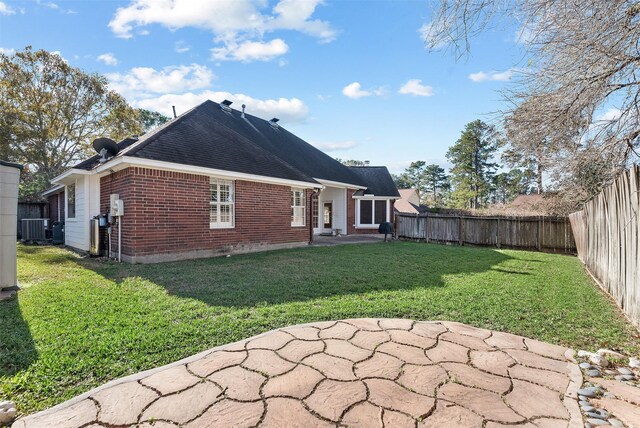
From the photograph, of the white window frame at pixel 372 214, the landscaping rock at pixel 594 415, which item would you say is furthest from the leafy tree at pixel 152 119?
the landscaping rock at pixel 594 415

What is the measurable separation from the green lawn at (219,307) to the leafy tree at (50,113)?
1897 centimetres

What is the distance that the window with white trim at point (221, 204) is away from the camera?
31.6 ft

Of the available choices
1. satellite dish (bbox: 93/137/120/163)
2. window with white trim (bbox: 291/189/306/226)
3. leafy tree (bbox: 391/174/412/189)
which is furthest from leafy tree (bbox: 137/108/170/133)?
leafy tree (bbox: 391/174/412/189)

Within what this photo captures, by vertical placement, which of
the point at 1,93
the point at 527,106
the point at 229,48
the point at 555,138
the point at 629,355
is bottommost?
the point at 629,355

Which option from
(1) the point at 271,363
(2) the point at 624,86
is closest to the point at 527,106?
(2) the point at 624,86

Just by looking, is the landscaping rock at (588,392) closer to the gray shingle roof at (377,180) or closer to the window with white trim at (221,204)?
the window with white trim at (221,204)

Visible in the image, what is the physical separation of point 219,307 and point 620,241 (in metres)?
5.82

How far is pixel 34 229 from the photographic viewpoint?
14.4m

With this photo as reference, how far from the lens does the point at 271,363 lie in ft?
8.97

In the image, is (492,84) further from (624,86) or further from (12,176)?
(12,176)

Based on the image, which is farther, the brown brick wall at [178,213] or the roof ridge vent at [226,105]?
the roof ridge vent at [226,105]

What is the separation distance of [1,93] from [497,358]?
2918 cm

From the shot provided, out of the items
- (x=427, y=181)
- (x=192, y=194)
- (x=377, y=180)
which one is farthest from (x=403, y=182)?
(x=192, y=194)

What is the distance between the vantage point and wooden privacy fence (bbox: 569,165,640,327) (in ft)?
12.7
